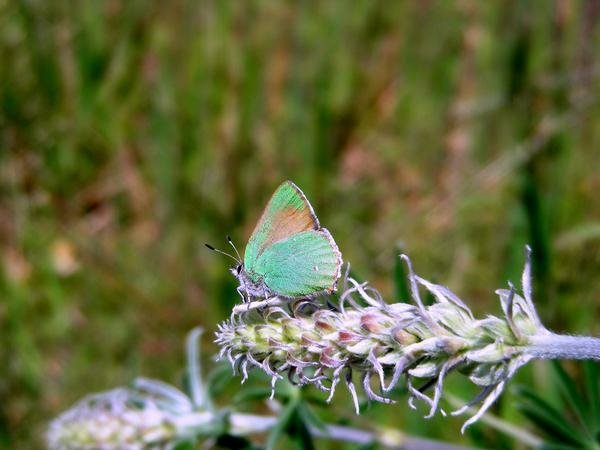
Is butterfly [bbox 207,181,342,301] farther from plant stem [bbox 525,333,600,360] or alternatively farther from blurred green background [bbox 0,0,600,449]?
blurred green background [bbox 0,0,600,449]

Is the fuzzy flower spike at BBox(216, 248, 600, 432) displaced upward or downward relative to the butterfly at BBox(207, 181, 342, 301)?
downward

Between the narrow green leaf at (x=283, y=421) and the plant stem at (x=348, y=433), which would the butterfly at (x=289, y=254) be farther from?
the plant stem at (x=348, y=433)

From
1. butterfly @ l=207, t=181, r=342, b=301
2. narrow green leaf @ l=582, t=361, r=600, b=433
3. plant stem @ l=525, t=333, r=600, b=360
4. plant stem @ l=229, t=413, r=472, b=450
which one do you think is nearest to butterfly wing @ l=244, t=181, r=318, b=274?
butterfly @ l=207, t=181, r=342, b=301

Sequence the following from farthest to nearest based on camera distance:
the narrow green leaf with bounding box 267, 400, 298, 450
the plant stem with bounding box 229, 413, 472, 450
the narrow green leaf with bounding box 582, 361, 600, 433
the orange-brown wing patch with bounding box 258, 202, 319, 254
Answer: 1. the plant stem with bounding box 229, 413, 472, 450
2. the narrow green leaf with bounding box 267, 400, 298, 450
3. the narrow green leaf with bounding box 582, 361, 600, 433
4. the orange-brown wing patch with bounding box 258, 202, 319, 254

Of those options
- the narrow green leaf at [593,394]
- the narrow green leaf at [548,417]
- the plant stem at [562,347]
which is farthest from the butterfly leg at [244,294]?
the narrow green leaf at [593,394]

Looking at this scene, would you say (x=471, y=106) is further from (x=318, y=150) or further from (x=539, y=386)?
(x=539, y=386)

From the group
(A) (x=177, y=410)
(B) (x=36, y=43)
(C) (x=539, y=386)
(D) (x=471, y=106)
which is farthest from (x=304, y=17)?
(A) (x=177, y=410)

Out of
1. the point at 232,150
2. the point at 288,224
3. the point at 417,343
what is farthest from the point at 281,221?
the point at 232,150

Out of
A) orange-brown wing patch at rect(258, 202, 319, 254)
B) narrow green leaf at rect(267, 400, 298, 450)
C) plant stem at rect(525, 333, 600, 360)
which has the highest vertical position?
orange-brown wing patch at rect(258, 202, 319, 254)
